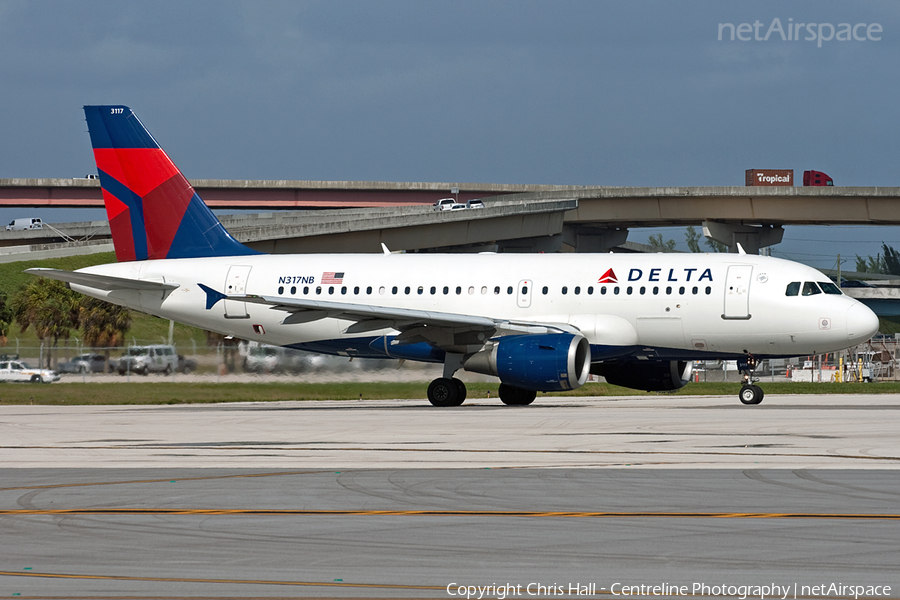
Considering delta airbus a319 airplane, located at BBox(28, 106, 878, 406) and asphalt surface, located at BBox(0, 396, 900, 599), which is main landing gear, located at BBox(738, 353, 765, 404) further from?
asphalt surface, located at BBox(0, 396, 900, 599)

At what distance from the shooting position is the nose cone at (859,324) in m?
25.8

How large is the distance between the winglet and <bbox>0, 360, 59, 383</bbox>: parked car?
25.5 feet

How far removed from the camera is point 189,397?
3108 cm

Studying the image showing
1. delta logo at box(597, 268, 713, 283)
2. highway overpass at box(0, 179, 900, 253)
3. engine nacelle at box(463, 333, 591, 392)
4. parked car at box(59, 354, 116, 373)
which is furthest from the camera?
highway overpass at box(0, 179, 900, 253)

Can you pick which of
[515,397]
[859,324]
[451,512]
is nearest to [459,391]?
[515,397]

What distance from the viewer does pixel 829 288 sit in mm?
26594

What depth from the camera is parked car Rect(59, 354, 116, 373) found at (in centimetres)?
3338

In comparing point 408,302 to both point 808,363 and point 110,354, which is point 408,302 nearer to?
point 110,354

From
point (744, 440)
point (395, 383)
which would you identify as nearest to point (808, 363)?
point (395, 383)

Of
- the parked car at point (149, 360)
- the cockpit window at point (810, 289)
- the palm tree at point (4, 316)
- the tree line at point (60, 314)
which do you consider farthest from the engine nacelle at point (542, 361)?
the palm tree at point (4, 316)

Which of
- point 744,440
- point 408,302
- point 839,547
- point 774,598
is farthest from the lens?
point 408,302

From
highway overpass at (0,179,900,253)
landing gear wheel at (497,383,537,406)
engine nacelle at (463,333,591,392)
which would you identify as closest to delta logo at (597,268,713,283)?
engine nacelle at (463,333,591,392)

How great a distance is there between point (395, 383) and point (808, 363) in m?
43.1

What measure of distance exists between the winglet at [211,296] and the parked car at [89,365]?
544cm
